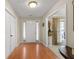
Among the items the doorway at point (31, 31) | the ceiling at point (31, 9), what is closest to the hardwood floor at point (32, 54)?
the ceiling at point (31, 9)

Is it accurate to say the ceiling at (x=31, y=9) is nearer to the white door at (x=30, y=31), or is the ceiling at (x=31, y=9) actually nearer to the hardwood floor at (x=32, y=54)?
the hardwood floor at (x=32, y=54)

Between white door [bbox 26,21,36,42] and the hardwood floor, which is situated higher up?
white door [bbox 26,21,36,42]

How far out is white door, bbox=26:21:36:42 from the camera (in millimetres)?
11406

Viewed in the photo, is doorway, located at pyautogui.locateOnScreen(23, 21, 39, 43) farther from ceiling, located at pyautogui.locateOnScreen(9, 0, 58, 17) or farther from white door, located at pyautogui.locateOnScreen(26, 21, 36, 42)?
ceiling, located at pyautogui.locateOnScreen(9, 0, 58, 17)

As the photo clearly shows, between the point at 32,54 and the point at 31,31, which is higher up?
the point at 31,31

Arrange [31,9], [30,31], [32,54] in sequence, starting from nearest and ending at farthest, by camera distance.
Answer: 1. [32,54]
2. [31,9]
3. [30,31]

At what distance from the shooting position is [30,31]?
11.5m

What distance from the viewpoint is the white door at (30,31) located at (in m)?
11.4

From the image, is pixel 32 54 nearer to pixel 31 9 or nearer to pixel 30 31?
pixel 31 9

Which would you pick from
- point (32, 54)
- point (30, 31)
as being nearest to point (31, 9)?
point (32, 54)

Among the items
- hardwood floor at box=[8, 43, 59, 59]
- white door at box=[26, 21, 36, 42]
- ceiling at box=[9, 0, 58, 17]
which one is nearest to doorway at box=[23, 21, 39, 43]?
white door at box=[26, 21, 36, 42]
